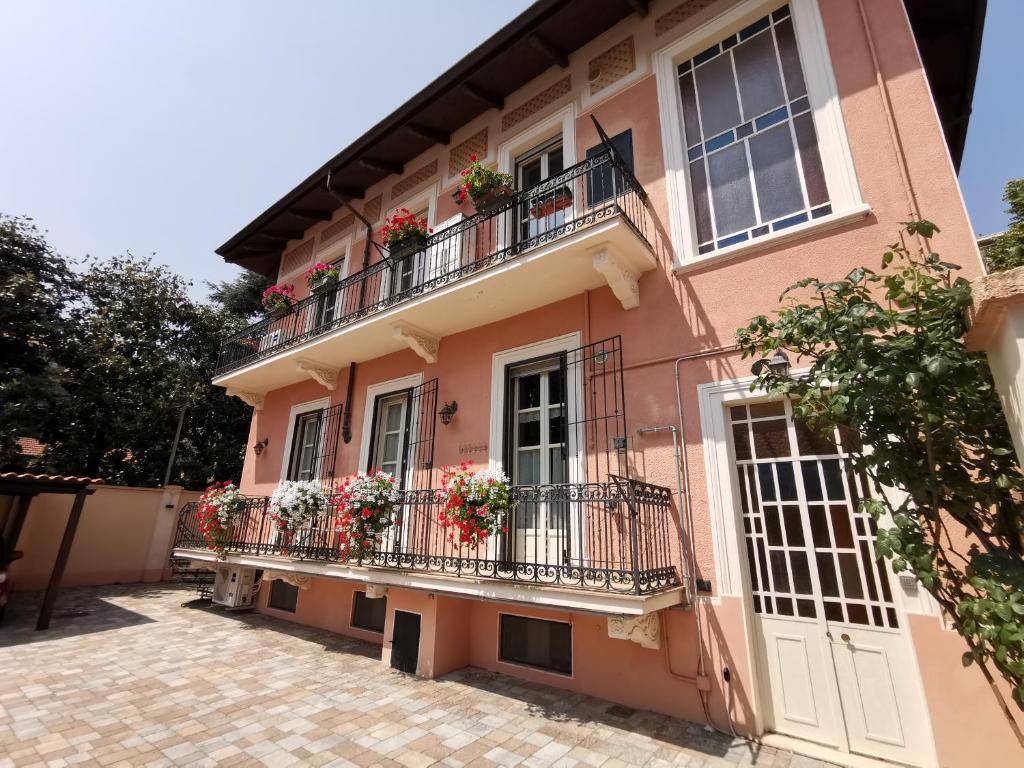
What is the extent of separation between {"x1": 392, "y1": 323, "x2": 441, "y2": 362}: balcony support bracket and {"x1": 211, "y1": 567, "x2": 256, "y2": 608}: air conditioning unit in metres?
5.76

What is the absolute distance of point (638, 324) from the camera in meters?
5.15

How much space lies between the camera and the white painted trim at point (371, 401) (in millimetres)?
7256

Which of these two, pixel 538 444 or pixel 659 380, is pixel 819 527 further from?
pixel 538 444

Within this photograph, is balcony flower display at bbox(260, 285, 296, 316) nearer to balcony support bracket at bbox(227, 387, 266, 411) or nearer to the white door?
balcony support bracket at bbox(227, 387, 266, 411)

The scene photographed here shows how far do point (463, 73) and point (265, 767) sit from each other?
855 cm

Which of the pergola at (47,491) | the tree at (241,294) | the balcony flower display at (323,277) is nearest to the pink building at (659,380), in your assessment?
the balcony flower display at (323,277)

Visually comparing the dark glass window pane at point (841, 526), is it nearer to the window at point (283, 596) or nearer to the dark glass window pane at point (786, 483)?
the dark glass window pane at point (786, 483)

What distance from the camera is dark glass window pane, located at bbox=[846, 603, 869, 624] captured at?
3637 millimetres

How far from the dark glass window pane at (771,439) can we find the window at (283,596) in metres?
7.84

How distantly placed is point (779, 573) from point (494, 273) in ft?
13.7

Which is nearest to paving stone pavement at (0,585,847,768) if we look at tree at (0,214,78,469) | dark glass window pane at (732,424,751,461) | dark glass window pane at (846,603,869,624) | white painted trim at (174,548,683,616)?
white painted trim at (174,548,683,616)

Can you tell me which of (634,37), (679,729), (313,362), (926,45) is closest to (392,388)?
(313,362)

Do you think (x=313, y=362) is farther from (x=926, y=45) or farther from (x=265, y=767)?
(x=926, y=45)

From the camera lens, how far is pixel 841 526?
151 inches
